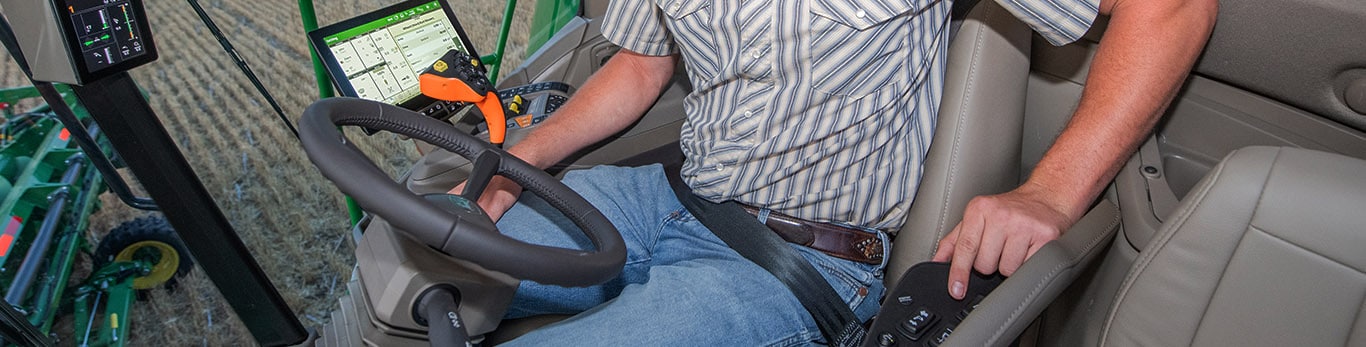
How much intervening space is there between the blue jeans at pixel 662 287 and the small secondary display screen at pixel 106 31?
0.53m

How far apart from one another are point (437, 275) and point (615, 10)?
1.77 feet

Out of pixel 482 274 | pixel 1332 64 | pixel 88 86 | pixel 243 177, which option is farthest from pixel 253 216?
pixel 1332 64

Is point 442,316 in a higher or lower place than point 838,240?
higher

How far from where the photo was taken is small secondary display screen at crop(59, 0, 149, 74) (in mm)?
957

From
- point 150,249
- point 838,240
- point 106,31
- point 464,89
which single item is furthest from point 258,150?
point 838,240

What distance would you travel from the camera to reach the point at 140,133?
3.78 ft

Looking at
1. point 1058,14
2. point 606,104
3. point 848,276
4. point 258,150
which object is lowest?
point 258,150

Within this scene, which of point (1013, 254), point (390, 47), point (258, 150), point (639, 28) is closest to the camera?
point (1013, 254)

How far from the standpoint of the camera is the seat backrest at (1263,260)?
70 cm

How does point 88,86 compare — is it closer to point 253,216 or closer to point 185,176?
point 185,176

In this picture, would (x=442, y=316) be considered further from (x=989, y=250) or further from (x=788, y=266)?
(x=989, y=250)

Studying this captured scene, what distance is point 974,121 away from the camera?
1054mm

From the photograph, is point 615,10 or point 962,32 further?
point 615,10

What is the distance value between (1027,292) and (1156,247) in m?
0.13
